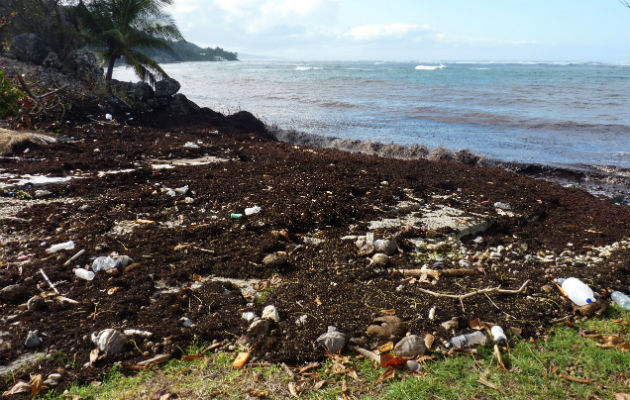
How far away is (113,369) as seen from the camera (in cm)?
261

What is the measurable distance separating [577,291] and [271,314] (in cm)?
247

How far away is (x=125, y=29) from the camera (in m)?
15.3

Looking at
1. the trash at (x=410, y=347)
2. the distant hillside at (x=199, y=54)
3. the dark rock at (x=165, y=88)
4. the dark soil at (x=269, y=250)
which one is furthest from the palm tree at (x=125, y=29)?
the distant hillside at (x=199, y=54)

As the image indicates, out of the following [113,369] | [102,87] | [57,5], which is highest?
[57,5]

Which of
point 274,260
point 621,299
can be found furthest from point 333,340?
point 621,299

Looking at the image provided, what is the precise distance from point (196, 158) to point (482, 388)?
7.25 m

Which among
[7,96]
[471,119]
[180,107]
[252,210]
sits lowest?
[252,210]

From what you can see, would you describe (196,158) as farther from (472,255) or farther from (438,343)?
(438,343)

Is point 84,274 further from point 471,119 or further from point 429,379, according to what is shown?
point 471,119

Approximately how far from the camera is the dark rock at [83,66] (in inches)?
578

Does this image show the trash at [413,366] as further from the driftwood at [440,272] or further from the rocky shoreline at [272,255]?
the driftwood at [440,272]

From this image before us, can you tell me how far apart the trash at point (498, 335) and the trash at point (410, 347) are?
0.53 m

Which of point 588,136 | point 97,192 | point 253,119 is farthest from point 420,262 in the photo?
point 588,136

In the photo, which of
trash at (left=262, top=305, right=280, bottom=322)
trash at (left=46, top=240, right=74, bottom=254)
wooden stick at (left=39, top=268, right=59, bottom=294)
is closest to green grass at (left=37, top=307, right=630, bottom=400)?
trash at (left=262, top=305, right=280, bottom=322)
